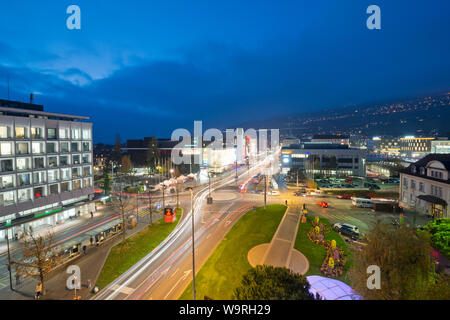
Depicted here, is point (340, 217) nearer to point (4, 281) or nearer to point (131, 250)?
point (131, 250)

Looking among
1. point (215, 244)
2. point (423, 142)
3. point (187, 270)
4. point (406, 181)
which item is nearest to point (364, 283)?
point (187, 270)

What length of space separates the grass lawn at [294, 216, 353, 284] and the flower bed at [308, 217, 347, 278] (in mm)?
432

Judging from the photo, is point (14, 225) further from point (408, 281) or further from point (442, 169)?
point (442, 169)

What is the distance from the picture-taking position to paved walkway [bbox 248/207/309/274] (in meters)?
23.8

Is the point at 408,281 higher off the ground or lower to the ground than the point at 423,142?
lower

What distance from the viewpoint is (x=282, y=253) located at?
86.0 feet

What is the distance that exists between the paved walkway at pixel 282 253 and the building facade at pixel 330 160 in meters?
55.3

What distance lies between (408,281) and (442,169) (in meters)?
33.0

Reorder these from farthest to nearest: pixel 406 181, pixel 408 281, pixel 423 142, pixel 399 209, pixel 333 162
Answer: pixel 423 142 → pixel 333 162 → pixel 406 181 → pixel 399 209 → pixel 408 281

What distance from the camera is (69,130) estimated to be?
4253 cm

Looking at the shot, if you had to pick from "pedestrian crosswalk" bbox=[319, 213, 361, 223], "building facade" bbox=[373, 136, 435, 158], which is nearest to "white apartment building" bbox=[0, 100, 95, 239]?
"pedestrian crosswalk" bbox=[319, 213, 361, 223]

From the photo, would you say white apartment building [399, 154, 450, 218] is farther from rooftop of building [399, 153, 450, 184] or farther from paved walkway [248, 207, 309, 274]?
paved walkway [248, 207, 309, 274]

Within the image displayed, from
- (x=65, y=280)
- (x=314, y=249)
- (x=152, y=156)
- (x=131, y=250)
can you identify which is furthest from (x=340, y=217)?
(x=152, y=156)

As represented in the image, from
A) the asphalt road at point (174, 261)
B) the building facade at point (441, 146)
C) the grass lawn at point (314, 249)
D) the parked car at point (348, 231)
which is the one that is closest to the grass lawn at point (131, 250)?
the asphalt road at point (174, 261)
